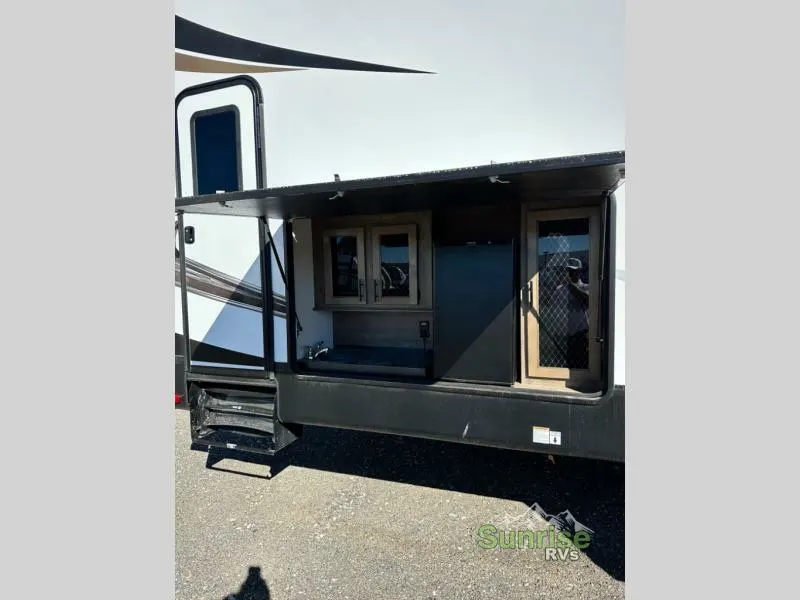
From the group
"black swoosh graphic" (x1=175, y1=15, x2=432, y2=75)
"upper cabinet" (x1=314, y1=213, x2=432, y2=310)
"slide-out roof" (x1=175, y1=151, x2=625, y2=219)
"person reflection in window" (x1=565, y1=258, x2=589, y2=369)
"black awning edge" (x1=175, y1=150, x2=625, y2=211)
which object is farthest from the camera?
"upper cabinet" (x1=314, y1=213, x2=432, y2=310)

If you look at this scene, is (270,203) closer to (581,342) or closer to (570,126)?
(570,126)

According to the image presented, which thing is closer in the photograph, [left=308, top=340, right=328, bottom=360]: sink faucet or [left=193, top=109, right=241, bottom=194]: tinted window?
[left=193, top=109, right=241, bottom=194]: tinted window

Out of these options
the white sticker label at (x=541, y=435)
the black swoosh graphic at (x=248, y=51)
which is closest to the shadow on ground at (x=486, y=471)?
the white sticker label at (x=541, y=435)

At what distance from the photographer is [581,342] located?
109 inches

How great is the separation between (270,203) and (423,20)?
136cm

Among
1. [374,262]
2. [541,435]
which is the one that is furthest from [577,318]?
[374,262]

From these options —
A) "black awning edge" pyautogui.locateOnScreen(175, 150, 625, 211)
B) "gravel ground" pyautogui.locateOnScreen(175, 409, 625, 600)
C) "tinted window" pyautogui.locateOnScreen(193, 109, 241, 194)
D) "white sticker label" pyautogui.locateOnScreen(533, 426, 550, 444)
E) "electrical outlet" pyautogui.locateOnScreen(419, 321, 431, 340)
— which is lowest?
"gravel ground" pyautogui.locateOnScreen(175, 409, 625, 600)

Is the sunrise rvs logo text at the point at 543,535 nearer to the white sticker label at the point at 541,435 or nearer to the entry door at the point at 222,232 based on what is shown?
the white sticker label at the point at 541,435

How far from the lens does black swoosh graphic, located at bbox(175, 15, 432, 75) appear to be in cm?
286

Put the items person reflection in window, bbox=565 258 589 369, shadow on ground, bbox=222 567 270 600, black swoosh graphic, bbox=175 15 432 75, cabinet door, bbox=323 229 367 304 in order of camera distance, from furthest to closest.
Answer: cabinet door, bbox=323 229 367 304 < black swoosh graphic, bbox=175 15 432 75 < person reflection in window, bbox=565 258 589 369 < shadow on ground, bbox=222 567 270 600

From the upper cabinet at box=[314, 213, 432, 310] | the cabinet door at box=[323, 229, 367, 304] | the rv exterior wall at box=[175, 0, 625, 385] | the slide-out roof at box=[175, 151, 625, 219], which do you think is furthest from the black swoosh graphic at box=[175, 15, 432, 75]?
the cabinet door at box=[323, 229, 367, 304]

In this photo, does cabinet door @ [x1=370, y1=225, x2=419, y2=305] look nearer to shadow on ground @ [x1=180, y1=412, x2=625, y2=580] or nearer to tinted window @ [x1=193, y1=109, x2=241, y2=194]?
tinted window @ [x1=193, y1=109, x2=241, y2=194]

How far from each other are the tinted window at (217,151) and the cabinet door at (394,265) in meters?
1.09

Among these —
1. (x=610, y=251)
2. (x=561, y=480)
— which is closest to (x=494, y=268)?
(x=610, y=251)
